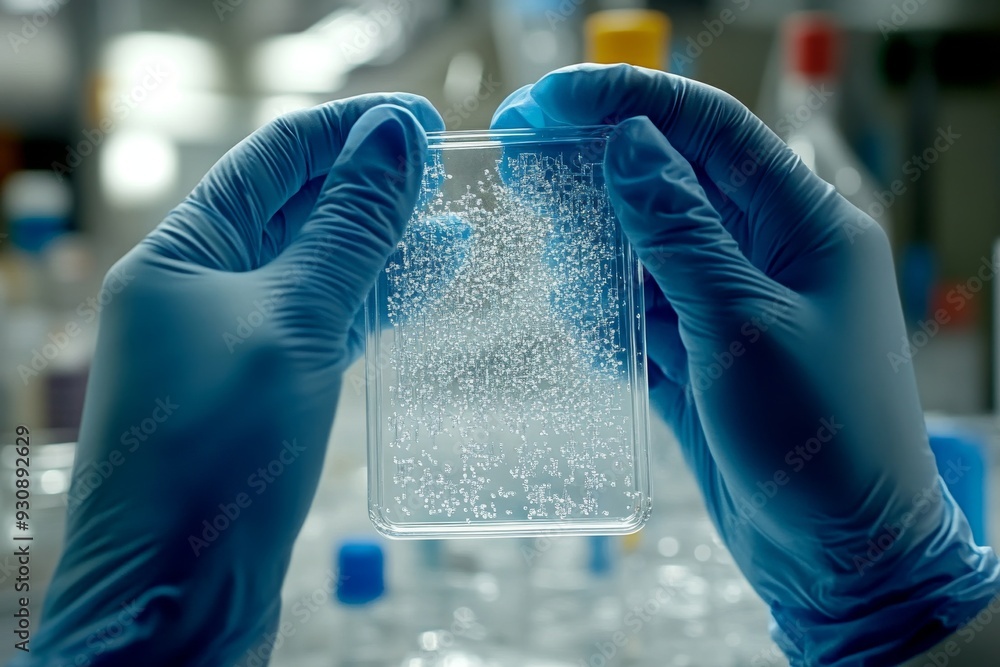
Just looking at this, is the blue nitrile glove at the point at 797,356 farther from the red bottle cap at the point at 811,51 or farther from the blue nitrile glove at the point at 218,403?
the red bottle cap at the point at 811,51

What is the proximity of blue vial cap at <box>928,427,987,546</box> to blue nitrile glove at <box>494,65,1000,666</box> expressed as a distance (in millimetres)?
161

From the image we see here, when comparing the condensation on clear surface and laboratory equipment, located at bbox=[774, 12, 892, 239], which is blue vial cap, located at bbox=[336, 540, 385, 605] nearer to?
the condensation on clear surface

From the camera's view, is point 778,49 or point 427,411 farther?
point 778,49

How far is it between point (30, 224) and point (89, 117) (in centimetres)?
62

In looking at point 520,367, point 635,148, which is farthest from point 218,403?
point 635,148

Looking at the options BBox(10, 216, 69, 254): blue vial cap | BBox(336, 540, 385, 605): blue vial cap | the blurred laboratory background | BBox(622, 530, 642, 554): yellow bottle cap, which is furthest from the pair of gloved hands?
BBox(10, 216, 69, 254): blue vial cap

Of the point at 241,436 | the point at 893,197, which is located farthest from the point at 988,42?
the point at 241,436

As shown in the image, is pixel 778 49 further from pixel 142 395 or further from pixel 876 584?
pixel 142 395

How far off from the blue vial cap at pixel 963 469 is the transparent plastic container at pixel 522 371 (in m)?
0.43

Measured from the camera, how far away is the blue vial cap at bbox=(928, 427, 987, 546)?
3.03 ft

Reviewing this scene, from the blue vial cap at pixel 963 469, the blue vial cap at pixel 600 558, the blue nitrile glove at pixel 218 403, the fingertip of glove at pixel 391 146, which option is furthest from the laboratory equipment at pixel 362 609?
the blue vial cap at pixel 963 469

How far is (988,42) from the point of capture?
2113mm

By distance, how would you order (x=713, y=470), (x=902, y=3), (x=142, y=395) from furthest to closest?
(x=902, y=3) → (x=713, y=470) → (x=142, y=395)

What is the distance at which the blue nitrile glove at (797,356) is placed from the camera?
72cm
